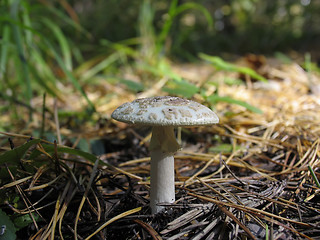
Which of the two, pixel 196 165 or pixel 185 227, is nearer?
pixel 185 227

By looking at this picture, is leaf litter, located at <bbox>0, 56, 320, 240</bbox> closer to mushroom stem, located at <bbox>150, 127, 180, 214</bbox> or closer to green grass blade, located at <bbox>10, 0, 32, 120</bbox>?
mushroom stem, located at <bbox>150, 127, 180, 214</bbox>

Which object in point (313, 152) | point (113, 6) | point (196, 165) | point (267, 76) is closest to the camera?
point (313, 152)

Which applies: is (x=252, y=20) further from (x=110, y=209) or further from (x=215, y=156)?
(x=110, y=209)

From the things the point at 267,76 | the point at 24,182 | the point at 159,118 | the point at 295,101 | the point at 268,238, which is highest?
the point at 267,76

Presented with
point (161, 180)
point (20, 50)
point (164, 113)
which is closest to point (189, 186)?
point (161, 180)

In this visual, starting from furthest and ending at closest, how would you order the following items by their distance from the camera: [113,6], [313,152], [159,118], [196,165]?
1. [113,6]
2. [196,165]
3. [313,152]
4. [159,118]

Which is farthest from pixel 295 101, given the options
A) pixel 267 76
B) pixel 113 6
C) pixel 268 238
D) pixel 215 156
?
pixel 113 6

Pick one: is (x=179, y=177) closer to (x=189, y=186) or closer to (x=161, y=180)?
(x=189, y=186)

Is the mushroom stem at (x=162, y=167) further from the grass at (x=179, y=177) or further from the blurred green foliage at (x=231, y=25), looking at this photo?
the blurred green foliage at (x=231, y=25)
